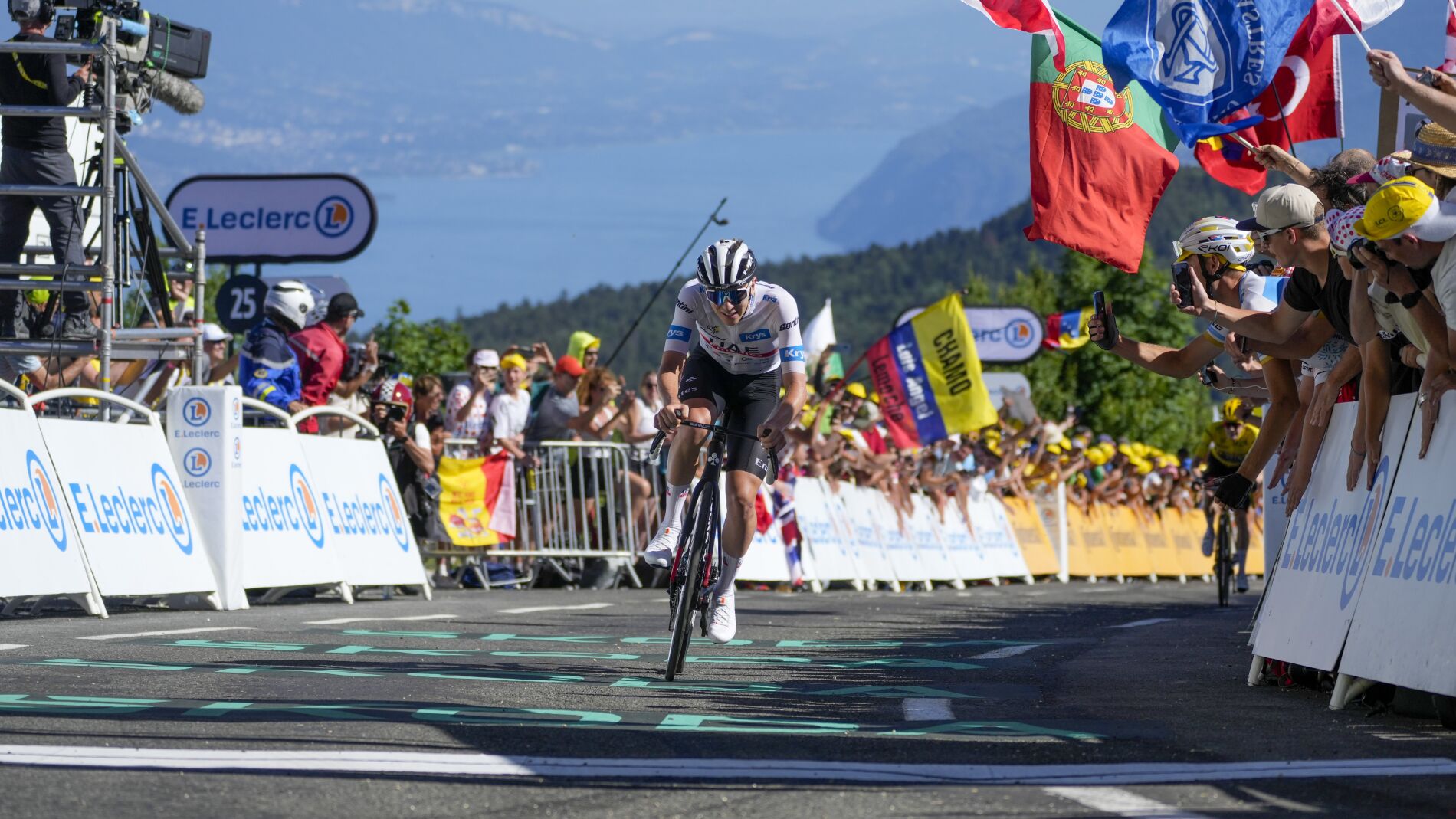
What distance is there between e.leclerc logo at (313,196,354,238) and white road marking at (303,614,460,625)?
1558 cm

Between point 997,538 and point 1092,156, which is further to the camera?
point 997,538

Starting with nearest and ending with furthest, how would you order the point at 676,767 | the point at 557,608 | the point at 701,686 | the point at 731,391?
1. the point at 676,767
2. the point at 701,686
3. the point at 731,391
4. the point at 557,608

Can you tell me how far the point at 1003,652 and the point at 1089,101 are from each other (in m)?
4.10

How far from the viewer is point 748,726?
21.7 ft

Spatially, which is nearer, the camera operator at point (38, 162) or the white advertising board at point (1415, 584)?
the white advertising board at point (1415, 584)

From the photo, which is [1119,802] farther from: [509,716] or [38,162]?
[38,162]

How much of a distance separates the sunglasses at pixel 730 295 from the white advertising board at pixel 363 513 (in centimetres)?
647

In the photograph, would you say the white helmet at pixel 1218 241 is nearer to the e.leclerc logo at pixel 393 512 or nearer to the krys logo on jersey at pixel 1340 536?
the krys logo on jersey at pixel 1340 536

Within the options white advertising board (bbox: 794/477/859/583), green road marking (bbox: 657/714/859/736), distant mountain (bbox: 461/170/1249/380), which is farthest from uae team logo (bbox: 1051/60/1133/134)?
distant mountain (bbox: 461/170/1249/380)

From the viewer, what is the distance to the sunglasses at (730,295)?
903 cm

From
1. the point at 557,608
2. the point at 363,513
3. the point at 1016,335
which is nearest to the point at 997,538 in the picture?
the point at 363,513

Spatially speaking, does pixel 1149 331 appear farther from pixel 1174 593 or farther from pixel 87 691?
pixel 87 691

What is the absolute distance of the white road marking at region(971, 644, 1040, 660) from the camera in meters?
10.6

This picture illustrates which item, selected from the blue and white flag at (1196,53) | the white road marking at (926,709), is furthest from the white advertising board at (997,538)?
the white road marking at (926,709)
